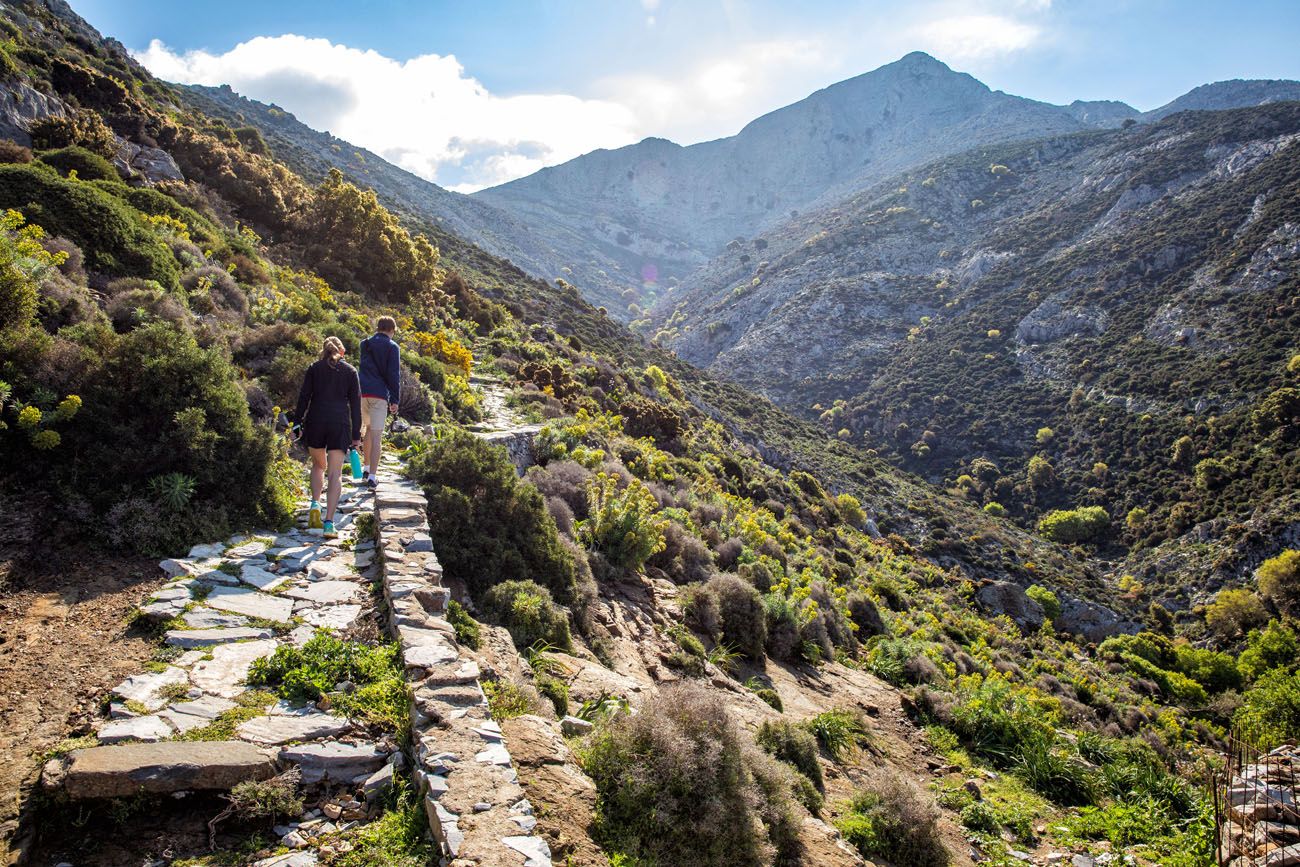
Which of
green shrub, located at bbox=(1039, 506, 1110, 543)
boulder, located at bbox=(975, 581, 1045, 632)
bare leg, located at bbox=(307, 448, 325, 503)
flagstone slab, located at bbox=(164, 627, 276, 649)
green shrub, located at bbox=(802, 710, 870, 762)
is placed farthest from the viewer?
green shrub, located at bbox=(1039, 506, 1110, 543)

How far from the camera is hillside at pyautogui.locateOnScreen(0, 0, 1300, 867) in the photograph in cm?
306

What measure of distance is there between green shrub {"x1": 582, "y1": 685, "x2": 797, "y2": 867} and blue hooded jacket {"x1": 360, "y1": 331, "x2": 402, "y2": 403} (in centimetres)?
492

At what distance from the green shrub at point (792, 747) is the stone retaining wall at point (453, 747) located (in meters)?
3.44

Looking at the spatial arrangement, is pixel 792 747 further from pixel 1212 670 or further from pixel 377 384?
pixel 1212 670

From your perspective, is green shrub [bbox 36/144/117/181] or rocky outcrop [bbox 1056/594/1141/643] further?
rocky outcrop [bbox 1056/594/1141/643]

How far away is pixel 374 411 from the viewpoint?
7.62m

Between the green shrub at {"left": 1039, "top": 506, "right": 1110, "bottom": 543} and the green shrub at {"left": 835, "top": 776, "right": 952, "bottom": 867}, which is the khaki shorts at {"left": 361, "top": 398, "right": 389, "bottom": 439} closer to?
the green shrub at {"left": 835, "top": 776, "right": 952, "bottom": 867}

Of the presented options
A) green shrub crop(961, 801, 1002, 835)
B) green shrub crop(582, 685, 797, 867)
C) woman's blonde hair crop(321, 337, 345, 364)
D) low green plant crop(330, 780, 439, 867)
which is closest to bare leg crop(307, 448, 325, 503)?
woman's blonde hair crop(321, 337, 345, 364)

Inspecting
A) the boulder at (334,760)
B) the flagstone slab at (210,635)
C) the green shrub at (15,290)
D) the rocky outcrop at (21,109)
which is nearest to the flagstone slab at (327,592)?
the flagstone slab at (210,635)

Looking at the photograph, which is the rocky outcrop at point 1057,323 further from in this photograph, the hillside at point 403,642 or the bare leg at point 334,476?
the bare leg at point 334,476

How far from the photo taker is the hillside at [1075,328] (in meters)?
40.1

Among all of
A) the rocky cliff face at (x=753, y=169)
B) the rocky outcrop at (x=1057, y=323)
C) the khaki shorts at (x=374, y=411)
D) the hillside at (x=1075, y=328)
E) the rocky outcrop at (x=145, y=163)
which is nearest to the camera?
the khaki shorts at (x=374, y=411)

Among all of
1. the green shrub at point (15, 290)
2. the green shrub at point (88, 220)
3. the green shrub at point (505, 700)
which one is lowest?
the green shrub at point (505, 700)

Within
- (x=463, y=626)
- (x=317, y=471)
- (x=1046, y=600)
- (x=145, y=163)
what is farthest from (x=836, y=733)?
(x=1046, y=600)
